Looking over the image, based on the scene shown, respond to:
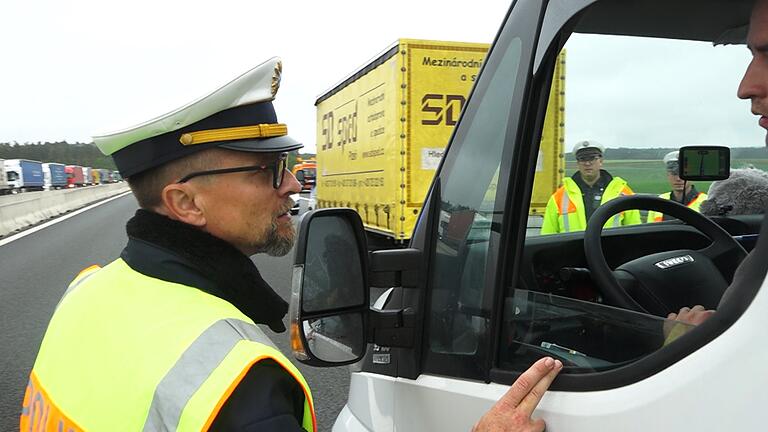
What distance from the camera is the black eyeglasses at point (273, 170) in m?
1.77

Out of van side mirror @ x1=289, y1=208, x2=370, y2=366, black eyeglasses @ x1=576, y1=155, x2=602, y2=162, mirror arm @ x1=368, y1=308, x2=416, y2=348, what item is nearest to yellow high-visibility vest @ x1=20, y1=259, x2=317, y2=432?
van side mirror @ x1=289, y1=208, x2=370, y2=366

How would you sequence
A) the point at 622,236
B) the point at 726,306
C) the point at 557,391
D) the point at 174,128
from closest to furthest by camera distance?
the point at 726,306, the point at 557,391, the point at 174,128, the point at 622,236

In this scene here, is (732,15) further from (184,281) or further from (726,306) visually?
(184,281)

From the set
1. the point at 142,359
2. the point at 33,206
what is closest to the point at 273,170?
the point at 142,359

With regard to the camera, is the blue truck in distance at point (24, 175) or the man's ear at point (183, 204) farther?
the blue truck in distance at point (24, 175)

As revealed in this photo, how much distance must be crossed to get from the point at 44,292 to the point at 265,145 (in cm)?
922

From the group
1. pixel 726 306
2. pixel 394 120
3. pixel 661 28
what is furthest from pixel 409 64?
pixel 726 306

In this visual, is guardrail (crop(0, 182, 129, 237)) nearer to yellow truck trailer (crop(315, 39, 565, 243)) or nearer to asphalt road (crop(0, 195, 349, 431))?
asphalt road (crop(0, 195, 349, 431))

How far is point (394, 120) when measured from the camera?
35.9 ft

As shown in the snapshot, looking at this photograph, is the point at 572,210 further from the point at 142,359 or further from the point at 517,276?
the point at 142,359

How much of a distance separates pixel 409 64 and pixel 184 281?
938cm

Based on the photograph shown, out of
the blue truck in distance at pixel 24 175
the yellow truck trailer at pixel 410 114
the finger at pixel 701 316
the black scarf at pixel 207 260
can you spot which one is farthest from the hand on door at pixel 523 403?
the blue truck in distance at pixel 24 175

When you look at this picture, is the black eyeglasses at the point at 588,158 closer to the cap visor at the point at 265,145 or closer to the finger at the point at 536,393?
the finger at the point at 536,393

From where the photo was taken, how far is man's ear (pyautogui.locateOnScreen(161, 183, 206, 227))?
176cm
